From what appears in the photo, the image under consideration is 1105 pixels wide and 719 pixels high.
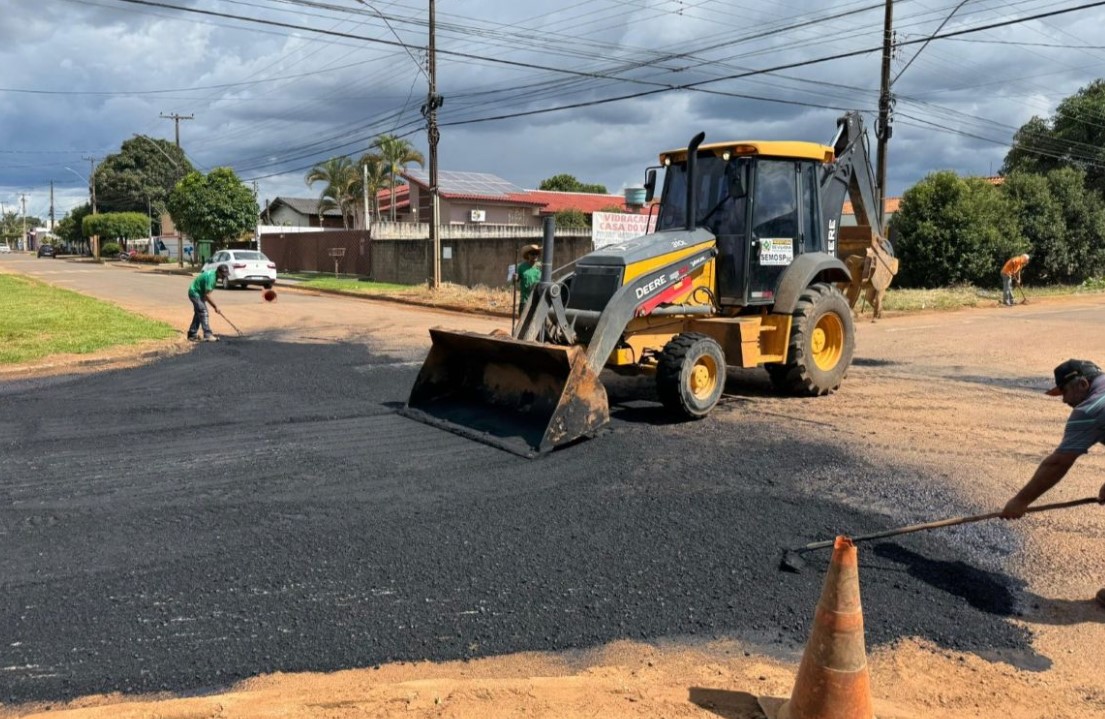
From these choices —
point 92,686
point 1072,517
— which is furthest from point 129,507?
point 1072,517

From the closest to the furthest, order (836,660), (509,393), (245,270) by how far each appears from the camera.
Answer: (836,660)
(509,393)
(245,270)

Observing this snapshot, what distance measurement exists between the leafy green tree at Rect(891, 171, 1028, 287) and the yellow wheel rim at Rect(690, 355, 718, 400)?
64.3 feet

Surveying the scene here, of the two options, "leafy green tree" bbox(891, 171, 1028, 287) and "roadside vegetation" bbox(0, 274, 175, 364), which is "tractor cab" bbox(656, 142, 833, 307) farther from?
"leafy green tree" bbox(891, 171, 1028, 287)

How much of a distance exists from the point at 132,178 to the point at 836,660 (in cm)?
10076

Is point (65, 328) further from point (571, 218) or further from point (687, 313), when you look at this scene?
point (571, 218)

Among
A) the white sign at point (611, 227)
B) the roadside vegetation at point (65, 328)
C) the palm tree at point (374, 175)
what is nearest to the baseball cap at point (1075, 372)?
the roadside vegetation at point (65, 328)

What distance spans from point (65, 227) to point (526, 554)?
364 ft

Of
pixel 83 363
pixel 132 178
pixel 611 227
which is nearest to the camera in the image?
pixel 83 363

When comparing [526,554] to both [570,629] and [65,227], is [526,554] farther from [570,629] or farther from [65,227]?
[65,227]

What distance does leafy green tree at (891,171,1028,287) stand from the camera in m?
24.0

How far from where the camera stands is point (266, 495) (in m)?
5.51

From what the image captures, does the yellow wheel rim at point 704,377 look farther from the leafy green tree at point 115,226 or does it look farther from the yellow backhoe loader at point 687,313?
the leafy green tree at point 115,226

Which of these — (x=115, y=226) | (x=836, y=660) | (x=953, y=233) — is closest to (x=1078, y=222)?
(x=953, y=233)

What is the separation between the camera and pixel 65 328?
1396 centimetres
